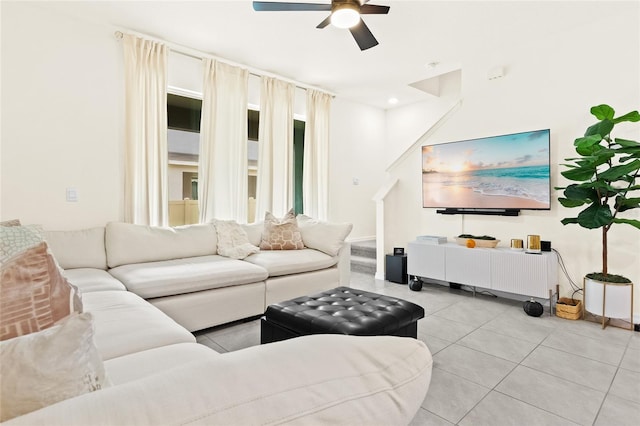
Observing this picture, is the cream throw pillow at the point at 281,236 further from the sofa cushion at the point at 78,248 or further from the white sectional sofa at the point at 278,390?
the white sectional sofa at the point at 278,390

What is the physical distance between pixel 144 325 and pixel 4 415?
1.23 metres

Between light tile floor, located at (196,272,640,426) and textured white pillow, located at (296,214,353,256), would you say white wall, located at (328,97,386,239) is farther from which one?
light tile floor, located at (196,272,640,426)

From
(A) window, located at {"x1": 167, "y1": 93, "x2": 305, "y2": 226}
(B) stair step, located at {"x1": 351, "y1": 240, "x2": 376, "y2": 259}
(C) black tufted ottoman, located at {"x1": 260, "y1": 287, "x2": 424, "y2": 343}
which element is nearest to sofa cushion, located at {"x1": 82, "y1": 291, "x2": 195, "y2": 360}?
(C) black tufted ottoman, located at {"x1": 260, "y1": 287, "x2": 424, "y2": 343}

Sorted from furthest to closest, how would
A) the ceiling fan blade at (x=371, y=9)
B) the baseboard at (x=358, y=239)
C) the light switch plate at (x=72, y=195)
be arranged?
the baseboard at (x=358, y=239) < the light switch plate at (x=72, y=195) < the ceiling fan blade at (x=371, y=9)

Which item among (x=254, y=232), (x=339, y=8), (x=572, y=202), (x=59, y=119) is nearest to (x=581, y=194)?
(x=572, y=202)

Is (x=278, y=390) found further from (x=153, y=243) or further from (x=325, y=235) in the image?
(x=325, y=235)

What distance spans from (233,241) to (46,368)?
307 centimetres

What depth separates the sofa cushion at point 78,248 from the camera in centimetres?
278

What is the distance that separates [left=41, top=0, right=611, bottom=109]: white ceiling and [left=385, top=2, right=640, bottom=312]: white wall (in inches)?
6.9

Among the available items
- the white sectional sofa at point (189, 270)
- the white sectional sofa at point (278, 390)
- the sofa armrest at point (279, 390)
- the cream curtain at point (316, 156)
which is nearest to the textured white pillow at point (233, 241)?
the white sectional sofa at point (189, 270)

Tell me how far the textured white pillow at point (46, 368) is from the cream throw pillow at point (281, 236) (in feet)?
10.6

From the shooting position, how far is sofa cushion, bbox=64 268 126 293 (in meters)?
2.27

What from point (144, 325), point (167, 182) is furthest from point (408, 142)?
point (144, 325)

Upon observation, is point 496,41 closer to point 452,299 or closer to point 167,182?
point 452,299
